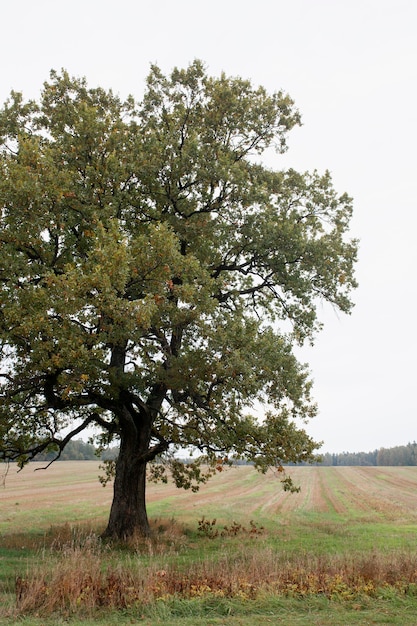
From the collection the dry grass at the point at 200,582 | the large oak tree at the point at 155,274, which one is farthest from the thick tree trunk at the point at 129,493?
the dry grass at the point at 200,582

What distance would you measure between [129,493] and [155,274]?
360 inches

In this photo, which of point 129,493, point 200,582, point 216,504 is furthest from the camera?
point 216,504

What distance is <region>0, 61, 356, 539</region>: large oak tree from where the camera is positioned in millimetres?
14477

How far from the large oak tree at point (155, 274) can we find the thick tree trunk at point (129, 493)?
55mm

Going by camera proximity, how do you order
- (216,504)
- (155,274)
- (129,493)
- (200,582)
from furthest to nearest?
(216,504)
(129,493)
(155,274)
(200,582)

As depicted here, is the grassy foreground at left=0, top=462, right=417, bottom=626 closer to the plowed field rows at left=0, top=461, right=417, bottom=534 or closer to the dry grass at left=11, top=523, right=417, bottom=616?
the dry grass at left=11, top=523, right=417, bottom=616

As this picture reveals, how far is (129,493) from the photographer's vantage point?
19453 millimetres

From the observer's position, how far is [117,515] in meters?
19.1

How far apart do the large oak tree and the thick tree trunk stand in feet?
0.18

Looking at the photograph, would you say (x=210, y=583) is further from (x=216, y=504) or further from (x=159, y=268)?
(x=216, y=504)

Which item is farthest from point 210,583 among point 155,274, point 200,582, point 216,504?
point 216,504

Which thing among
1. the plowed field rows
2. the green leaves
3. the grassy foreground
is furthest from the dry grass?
the plowed field rows

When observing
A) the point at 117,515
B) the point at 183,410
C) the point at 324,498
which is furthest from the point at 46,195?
the point at 324,498

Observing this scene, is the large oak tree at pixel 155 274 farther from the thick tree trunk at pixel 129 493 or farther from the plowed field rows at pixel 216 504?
the plowed field rows at pixel 216 504
